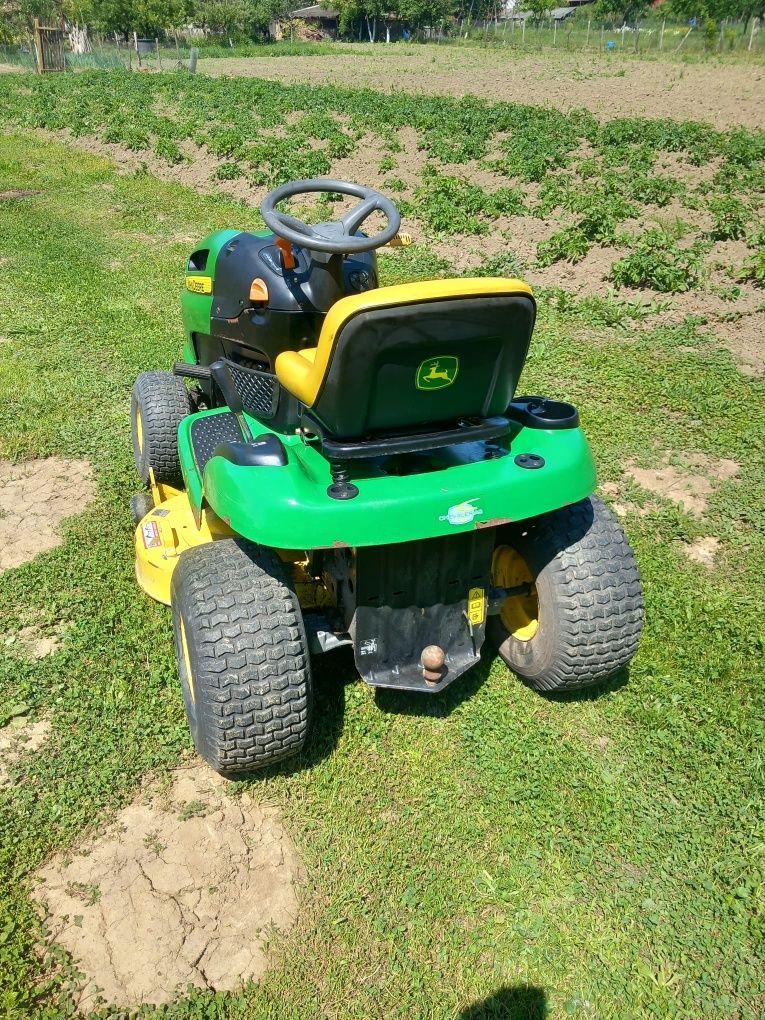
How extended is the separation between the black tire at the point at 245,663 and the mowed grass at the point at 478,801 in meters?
0.32

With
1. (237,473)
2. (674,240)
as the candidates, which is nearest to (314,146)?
(674,240)

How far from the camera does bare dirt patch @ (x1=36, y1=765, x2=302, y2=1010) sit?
93.3 inches

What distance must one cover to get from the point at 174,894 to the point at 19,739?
3.07 ft

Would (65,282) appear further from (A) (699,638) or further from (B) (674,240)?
(A) (699,638)

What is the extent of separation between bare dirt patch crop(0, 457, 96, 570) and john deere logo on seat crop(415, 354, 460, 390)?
2.60 m

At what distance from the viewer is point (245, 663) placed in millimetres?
2605

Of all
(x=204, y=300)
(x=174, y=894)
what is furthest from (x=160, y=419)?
(x=174, y=894)

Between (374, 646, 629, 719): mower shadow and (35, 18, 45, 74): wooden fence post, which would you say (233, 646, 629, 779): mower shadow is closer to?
(374, 646, 629, 719): mower shadow

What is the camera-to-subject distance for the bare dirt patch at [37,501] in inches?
166

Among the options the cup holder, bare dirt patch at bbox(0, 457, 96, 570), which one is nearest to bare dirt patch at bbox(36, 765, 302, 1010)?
the cup holder

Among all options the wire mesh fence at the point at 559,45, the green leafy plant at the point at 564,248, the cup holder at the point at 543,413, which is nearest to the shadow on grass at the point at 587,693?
the cup holder at the point at 543,413

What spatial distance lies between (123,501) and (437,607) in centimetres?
238

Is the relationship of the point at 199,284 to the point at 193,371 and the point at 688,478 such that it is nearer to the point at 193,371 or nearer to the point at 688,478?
the point at 193,371

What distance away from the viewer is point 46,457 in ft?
16.5
